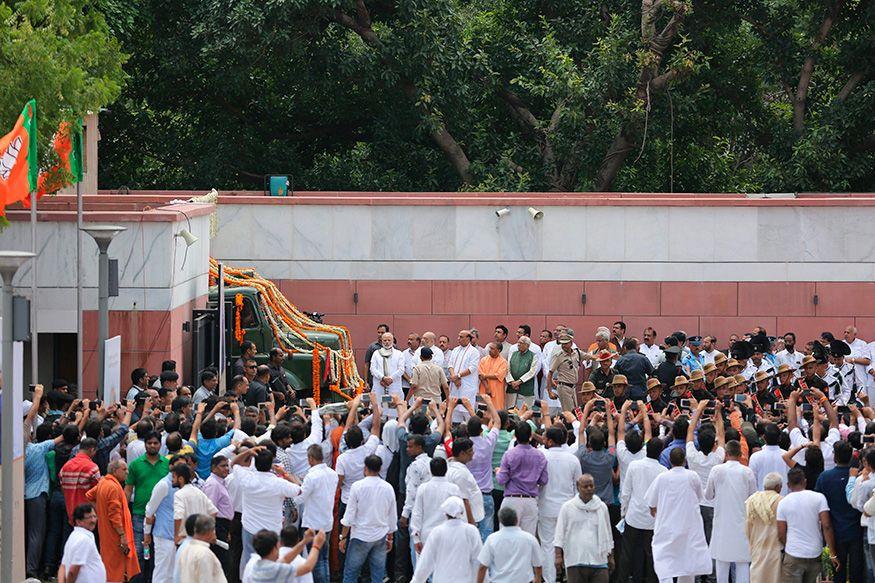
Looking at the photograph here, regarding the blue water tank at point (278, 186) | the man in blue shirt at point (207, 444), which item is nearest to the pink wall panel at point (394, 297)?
the blue water tank at point (278, 186)

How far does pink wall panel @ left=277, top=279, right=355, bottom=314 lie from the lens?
27.5 metres

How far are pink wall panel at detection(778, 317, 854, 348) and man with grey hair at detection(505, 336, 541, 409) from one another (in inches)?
249

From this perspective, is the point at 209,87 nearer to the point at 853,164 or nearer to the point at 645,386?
the point at 853,164

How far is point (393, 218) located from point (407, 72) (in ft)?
20.6

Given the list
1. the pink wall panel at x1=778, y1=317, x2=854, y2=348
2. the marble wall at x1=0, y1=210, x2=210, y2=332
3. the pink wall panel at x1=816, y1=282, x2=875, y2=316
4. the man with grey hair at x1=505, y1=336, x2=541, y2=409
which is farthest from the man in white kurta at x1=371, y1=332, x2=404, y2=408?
the pink wall panel at x1=816, y1=282, x2=875, y2=316

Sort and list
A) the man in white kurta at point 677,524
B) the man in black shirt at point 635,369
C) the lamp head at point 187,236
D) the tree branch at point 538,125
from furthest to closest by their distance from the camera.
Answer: the tree branch at point 538,125, the lamp head at point 187,236, the man in black shirt at point 635,369, the man in white kurta at point 677,524

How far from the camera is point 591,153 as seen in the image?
33.3 meters

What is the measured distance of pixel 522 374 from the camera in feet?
75.7

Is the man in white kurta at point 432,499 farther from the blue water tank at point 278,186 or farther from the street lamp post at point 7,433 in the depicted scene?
the blue water tank at point 278,186

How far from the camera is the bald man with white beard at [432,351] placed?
2216 cm

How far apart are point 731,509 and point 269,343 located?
10.6m

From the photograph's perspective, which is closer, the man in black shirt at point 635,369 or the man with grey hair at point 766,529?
the man with grey hair at point 766,529

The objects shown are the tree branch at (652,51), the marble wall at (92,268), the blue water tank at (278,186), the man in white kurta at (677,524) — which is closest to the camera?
the man in white kurta at (677,524)

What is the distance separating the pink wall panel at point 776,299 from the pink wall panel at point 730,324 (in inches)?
4.3
